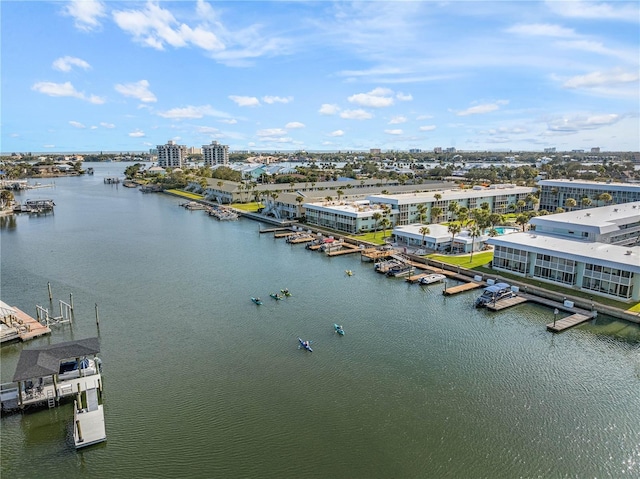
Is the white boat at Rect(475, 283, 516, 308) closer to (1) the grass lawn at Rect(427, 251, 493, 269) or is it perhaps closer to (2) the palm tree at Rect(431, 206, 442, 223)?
(1) the grass lawn at Rect(427, 251, 493, 269)

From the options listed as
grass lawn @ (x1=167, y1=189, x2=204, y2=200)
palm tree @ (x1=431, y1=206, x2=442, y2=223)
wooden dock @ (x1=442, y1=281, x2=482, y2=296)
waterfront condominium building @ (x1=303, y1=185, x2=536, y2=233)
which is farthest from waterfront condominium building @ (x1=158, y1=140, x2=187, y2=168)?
wooden dock @ (x1=442, y1=281, x2=482, y2=296)

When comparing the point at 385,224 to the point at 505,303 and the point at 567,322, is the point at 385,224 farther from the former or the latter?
the point at 567,322

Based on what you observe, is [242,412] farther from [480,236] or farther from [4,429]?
[480,236]

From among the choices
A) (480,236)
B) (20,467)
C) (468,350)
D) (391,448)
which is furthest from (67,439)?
(480,236)

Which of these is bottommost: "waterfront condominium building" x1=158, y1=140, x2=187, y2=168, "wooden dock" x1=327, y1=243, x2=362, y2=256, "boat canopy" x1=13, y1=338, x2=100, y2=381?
"wooden dock" x1=327, y1=243, x2=362, y2=256

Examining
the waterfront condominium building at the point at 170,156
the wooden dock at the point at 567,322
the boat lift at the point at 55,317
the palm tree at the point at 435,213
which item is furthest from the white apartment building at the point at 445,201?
the waterfront condominium building at the point at 170,156

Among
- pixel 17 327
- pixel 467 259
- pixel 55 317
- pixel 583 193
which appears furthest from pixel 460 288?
pixel 583 193
